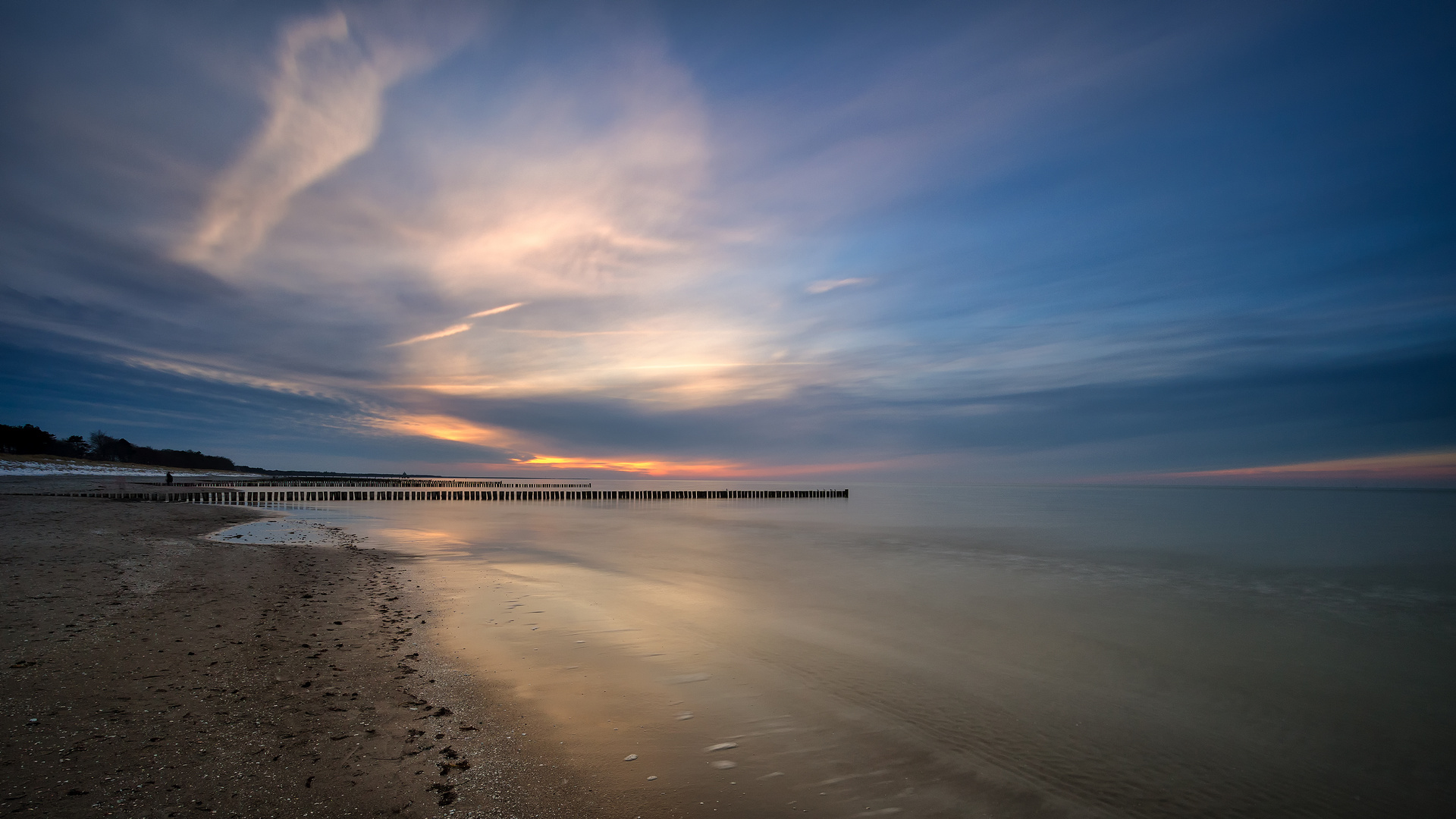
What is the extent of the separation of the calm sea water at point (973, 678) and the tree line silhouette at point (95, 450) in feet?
436

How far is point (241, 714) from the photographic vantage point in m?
6.41

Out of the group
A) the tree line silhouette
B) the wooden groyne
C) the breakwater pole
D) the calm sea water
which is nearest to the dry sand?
the calm sea water

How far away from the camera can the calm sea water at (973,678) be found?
245 inches

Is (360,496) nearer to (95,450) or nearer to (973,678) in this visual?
(973,678)

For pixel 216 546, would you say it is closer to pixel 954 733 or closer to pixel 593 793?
pixel 593 793

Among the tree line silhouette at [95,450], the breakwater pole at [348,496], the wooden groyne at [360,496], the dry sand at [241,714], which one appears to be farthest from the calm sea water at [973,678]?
the tree line silhouette at [95,450]

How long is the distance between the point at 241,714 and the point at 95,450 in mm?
181433

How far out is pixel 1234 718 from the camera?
8625mm

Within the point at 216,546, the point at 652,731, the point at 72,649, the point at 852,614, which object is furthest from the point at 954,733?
the point at 216,546

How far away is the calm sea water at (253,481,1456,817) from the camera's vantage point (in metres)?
6.21

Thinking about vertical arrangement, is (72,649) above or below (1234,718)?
above

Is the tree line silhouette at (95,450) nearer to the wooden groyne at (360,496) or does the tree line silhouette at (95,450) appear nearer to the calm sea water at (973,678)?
the wooden groyne at (360,496)

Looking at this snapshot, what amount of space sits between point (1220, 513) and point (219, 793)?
81588 millimetres

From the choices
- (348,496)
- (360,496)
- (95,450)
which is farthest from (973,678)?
(95,450)
